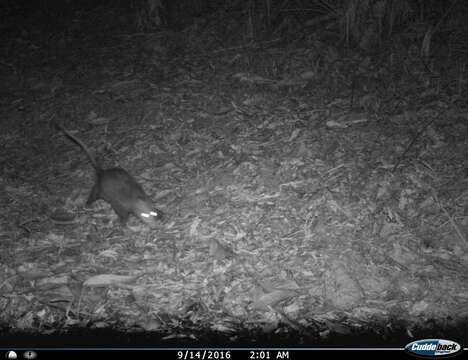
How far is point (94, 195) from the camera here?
5008mm

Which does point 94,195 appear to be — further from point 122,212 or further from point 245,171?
point 245,171

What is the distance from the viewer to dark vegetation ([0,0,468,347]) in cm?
375

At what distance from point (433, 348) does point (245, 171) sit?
285cm

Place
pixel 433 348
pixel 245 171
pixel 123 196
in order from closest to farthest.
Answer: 1. pixel 433 348
2. pixel 123 196
3. pixel 245 171

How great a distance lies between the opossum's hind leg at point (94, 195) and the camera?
497 cm

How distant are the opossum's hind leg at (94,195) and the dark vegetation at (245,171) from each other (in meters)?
0.12

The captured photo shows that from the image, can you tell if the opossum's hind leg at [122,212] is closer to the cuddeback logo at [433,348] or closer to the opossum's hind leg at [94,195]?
the opossum's hind leg at [94,195]

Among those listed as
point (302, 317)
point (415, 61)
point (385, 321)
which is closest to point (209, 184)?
point (302, 317)

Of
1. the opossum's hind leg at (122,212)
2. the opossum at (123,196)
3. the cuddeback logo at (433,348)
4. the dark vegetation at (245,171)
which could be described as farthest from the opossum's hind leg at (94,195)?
the cuddeback logo at (433,348)

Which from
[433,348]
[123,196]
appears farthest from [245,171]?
[433,348]

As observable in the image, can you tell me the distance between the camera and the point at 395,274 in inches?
153

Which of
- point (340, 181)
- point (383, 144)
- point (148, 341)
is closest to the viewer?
point (148, 341)

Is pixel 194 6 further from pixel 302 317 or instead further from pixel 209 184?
pixel 302 317

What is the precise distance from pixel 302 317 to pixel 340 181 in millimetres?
1874
